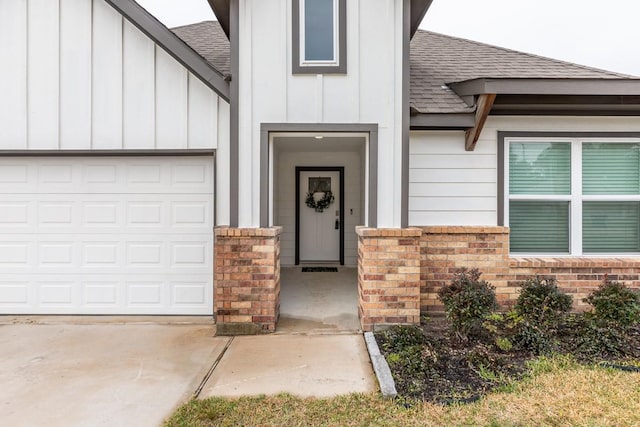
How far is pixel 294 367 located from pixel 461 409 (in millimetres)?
1586

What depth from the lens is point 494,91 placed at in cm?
475

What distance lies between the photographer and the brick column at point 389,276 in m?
4.62

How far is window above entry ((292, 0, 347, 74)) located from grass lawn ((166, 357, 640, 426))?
12.2 feet

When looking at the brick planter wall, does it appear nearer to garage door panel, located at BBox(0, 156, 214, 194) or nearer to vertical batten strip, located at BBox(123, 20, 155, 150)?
garage door panel, located at BBox(0, 156, 214, 194)

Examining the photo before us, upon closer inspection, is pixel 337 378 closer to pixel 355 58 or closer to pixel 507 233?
pixel 507 233

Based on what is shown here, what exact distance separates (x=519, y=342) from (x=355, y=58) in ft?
12.5

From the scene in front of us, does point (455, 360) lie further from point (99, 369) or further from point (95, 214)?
point (95, 214)

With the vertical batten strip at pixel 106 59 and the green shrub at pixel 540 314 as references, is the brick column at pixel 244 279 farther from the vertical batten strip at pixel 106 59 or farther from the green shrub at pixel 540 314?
the green shrub at pixel 540 314

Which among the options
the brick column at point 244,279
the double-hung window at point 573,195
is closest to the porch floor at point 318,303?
the brick column at point 244,279

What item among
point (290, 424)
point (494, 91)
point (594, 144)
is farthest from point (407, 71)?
point (290, 424)

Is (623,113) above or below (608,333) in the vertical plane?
above

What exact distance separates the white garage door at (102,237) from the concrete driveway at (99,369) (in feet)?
1.21

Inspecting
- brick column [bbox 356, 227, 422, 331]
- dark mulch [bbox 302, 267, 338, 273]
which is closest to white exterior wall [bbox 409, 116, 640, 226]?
brick column [bbox 356, 227, 422, 331]

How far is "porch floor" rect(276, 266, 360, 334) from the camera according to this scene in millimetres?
4867
